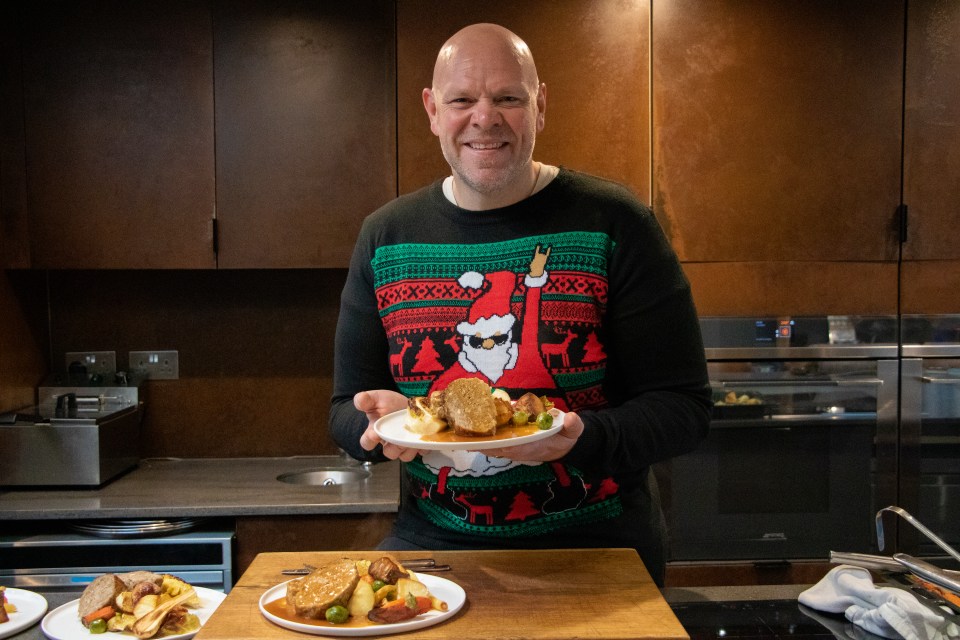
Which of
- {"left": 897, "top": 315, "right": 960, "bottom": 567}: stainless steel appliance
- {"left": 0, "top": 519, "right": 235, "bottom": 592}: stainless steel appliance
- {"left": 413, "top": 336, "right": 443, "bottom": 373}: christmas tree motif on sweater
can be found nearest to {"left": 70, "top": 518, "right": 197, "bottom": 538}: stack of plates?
{"left": 0, "top": 519, "right": 235, "bottom": 592}: stainless steel appliance

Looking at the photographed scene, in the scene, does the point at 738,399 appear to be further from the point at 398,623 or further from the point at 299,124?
the point at 398,623

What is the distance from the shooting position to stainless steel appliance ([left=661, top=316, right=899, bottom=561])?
261 centimetres

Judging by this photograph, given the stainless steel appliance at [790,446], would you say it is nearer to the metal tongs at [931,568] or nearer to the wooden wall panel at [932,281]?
the wooden wall panel at [932,281]

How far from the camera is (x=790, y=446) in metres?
2.65

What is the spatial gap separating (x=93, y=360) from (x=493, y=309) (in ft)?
6.57

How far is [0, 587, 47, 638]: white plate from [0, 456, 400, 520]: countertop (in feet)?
3.40

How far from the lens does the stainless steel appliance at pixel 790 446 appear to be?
8.57ft

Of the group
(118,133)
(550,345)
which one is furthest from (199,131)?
(550,345)

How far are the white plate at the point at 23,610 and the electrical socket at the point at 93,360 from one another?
5.81 ft

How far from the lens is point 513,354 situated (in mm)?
1521

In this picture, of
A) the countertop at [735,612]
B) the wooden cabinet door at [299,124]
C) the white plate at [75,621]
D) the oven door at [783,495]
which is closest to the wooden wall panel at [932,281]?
the oven door at [783,495]

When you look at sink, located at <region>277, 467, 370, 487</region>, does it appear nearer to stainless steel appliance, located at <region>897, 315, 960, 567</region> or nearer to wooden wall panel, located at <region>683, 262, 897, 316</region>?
wooden wall panel, located at <region>683, 262, 897, 316</region>

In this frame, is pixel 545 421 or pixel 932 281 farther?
pixel 932 281

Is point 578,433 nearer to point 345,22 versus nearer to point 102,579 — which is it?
point 102,579
